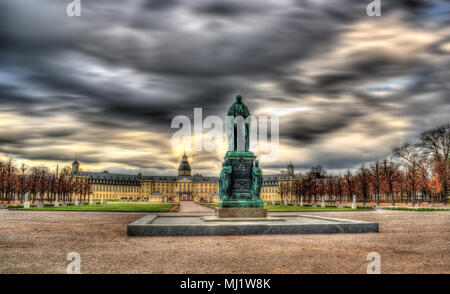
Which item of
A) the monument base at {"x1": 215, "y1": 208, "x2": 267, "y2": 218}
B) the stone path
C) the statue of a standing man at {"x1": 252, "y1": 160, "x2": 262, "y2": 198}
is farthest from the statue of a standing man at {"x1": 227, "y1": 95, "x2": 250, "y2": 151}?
the stone path

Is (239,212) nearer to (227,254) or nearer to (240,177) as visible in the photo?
(240,177)

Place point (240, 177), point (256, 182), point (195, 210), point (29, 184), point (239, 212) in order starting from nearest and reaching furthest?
point (239, 212), point (256, 182), point (240, 177), point (195, 210), point (29, 184)

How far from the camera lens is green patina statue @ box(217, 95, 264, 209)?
21.2m

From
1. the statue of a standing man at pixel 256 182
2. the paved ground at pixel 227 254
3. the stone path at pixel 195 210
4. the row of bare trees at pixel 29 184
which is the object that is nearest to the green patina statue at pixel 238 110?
the statue of a standing man at pixel 256 182

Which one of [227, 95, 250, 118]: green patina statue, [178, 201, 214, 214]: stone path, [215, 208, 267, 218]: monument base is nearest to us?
[215, 208, 267, 218]: monument base

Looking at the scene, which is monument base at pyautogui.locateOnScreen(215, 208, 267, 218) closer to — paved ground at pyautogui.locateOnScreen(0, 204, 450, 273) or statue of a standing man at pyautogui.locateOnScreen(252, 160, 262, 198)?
statue of a standing man at pyautogui.locateOnScreen(252, 160, 262, 198)

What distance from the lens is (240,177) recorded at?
21.8m

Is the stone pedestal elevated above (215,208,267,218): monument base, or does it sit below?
above

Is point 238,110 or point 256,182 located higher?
point 238,110

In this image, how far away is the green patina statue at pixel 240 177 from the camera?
21219mm

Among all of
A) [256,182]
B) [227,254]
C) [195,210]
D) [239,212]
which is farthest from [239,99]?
[195,210]

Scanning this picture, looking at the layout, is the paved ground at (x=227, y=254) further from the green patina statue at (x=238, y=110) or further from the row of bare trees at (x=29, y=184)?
the row of bare trees at (x=29, y=184)
